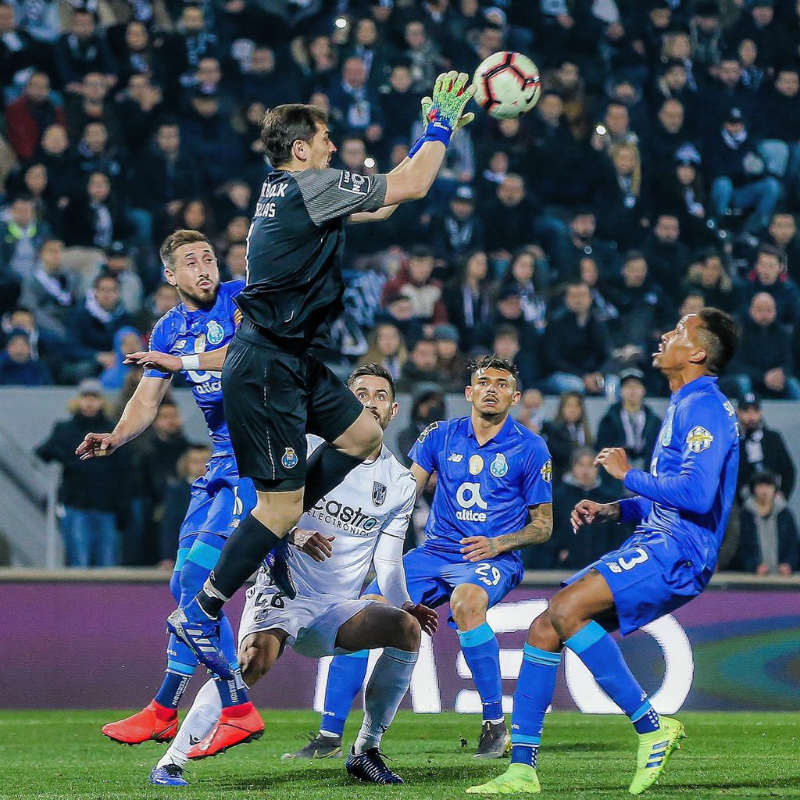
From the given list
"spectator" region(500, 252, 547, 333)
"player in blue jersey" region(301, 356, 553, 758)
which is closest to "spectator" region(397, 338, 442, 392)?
"spectator" region(500, 252, 547, 333)

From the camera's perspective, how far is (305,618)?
6.06 metres

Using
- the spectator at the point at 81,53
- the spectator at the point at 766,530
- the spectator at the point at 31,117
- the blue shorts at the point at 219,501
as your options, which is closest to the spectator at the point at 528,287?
the spectator at the point at 766,530

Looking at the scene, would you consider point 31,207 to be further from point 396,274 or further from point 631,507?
point 631,507

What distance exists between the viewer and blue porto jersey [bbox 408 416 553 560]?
286 inches

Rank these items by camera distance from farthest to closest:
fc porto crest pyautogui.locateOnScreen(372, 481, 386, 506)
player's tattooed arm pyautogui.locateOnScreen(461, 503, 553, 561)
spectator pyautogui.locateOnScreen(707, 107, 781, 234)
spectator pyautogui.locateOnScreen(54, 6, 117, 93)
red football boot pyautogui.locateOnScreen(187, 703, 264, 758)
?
spectator pyautogui.locateOnScreen(707, 107, 781, 234) < spectator pyautogui.locateOnScreen(54, 6, 117, 93) < player's tattooed arm pyautogui.locateOnScreen(461, 503, 553, 561) < fc porto crest pyautogui.locateOnScreen(372, 481, 386, 506) < red football boot pyautogui.locateOnScreen(187, 703, 264, 758)

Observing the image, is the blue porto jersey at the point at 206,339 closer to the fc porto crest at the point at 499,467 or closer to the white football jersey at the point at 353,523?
the white football jersey at the point at 353,523

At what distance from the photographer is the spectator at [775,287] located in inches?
492

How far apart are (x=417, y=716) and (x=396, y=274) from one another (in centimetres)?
444

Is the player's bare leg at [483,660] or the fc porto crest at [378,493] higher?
the fc porto crest at [378,493]

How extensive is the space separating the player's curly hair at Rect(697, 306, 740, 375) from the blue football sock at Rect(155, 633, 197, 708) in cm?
260

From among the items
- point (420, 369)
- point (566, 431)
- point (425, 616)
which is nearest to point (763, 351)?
point (566, 431)

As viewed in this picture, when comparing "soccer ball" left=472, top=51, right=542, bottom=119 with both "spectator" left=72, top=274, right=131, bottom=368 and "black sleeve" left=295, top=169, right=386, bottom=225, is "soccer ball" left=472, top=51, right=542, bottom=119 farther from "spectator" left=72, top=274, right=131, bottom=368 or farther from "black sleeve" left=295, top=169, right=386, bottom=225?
"spectator" left=72, top=274, right=131, bottom=368

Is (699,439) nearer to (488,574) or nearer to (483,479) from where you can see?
(488,574)

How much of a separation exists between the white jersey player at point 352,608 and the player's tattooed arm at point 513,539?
1.67 feet
